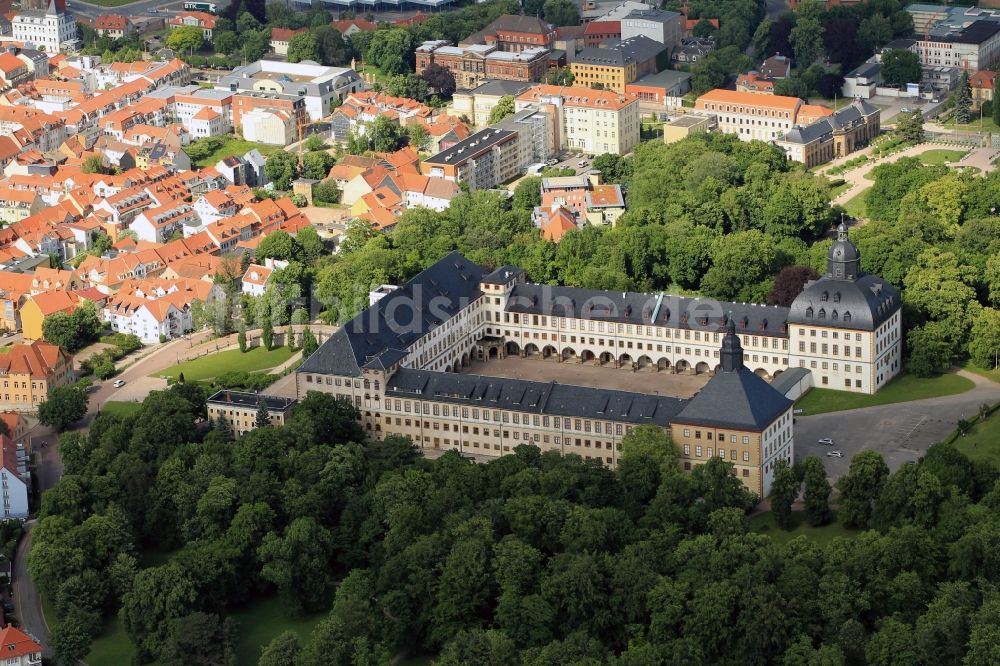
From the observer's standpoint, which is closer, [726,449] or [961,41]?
[726,449]

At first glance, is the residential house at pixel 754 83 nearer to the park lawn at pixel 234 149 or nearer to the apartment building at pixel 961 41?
the apartment building at pixel 961 41

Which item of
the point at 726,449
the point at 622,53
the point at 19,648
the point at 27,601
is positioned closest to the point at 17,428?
the point at 27,601

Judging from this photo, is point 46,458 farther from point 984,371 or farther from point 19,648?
point 984,371

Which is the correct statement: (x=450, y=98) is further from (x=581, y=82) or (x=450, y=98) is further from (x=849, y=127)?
(x=849, y=127)

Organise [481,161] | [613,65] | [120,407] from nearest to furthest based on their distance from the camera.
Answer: [120,407]
[481,161]
[613,65]

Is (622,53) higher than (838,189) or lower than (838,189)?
higher

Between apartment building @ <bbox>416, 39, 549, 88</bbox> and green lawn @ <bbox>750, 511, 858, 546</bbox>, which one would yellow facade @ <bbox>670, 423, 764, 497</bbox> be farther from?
apartment building @ <bbox>416, 39, 549, 88</bbox>

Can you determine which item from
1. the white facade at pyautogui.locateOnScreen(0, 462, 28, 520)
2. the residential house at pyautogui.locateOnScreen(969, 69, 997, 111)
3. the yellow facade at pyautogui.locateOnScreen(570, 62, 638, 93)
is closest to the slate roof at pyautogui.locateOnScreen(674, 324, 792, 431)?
the white facade at pyautogui.locateOnScreen(0, 462, 28, 520)
